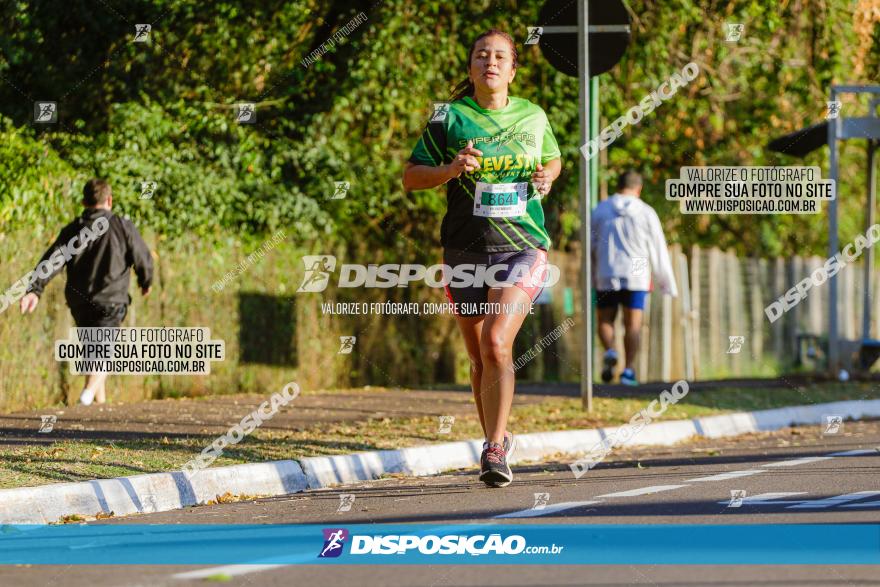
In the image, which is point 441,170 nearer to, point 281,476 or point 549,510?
point 549,510

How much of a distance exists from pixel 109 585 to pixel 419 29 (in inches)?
486

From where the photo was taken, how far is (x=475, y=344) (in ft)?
29.3

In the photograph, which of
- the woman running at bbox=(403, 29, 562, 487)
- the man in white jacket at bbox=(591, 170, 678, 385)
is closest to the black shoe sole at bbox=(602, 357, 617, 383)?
the man in white jacket at bbox=(591, 170, 678, 385)

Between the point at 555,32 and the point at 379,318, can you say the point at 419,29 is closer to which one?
the point at 379,318

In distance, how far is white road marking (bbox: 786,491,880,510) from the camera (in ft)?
24.2

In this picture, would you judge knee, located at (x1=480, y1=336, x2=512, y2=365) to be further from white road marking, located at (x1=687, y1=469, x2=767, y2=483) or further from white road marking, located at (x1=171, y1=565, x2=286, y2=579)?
white road marking, located at (x1=171, y1=565, x2=286, y2=579)

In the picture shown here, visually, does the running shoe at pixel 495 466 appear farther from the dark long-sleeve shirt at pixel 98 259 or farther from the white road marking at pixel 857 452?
the dark long-sleeve shirt at pixel 98 259

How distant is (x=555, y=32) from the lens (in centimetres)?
1309

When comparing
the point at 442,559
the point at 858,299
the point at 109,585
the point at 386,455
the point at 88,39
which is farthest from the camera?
the point at 858,299

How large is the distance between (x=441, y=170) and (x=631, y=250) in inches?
282

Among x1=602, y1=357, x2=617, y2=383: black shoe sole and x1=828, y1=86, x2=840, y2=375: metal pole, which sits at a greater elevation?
x1=828, y1=86, x2=840, y2=375: metal pole

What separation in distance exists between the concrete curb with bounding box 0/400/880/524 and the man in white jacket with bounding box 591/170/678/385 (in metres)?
2.08

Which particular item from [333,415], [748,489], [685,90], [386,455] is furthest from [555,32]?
[685,90]

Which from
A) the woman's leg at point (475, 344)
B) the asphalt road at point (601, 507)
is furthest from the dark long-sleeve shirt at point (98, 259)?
the woman's leg at point (475, 344)
